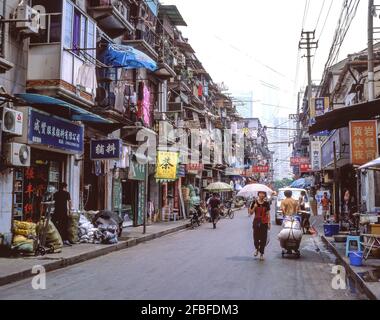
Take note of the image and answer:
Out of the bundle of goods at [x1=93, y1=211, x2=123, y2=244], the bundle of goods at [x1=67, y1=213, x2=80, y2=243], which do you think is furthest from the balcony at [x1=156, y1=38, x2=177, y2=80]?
the bundle of goods at [x1=67, y1=213, x2=80, y2=243]

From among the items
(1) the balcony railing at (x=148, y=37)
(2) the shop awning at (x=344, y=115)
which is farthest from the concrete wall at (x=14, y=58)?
(1) the balcony railing at (x=148, y=37)

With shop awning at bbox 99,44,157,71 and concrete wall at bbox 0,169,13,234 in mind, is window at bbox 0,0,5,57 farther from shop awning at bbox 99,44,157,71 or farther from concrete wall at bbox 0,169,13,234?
shop awning at bbox 99,44,157,71

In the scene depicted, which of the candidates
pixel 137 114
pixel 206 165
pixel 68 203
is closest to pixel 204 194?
pixel 206 165

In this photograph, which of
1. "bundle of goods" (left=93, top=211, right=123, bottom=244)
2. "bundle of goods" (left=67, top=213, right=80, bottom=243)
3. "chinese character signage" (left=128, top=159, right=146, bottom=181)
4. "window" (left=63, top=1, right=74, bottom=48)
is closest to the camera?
"window" (left=63, top=1, right=74, bottom=48)

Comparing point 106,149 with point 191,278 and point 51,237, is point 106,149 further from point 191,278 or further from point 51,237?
point 191,278

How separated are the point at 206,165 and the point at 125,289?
3856 cm

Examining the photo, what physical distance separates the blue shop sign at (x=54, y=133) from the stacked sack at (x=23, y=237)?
7.61 ft

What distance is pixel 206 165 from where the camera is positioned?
4662 cm

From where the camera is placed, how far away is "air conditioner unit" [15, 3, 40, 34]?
12.8 metres

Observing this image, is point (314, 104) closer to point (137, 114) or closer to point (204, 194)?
point (137, 114)

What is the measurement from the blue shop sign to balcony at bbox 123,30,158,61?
28.6ft

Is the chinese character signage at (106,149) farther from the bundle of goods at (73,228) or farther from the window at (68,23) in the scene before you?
the window at (68,23)

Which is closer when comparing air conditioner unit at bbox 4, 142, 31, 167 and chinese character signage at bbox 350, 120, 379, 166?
air conditioner unit at bbox 4, 142, 31, 167

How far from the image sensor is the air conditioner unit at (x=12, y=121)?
12.1 meters
